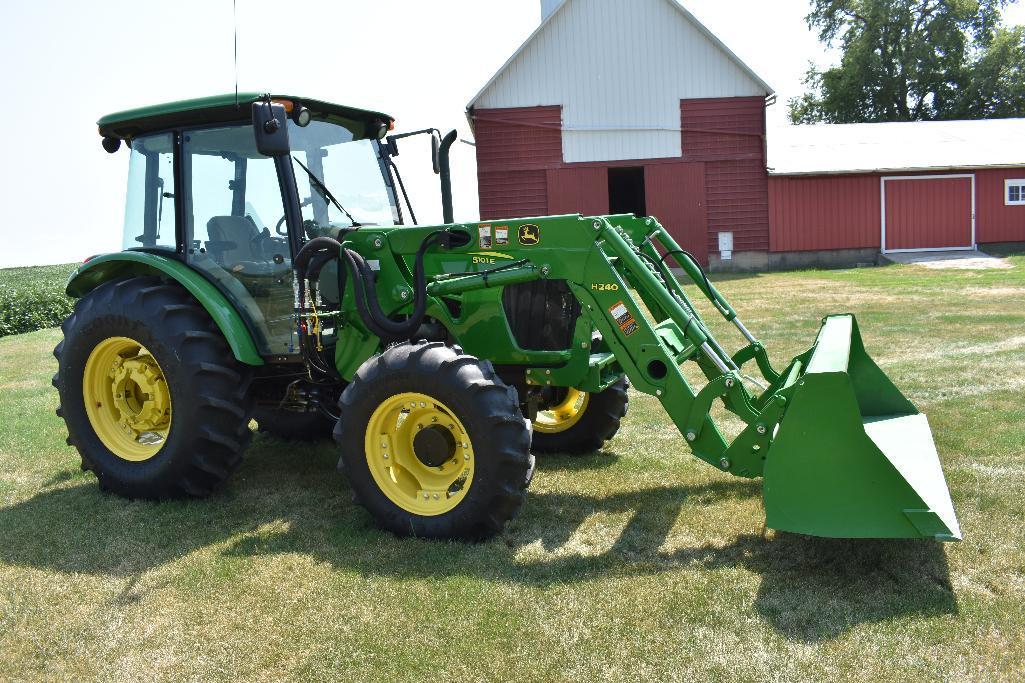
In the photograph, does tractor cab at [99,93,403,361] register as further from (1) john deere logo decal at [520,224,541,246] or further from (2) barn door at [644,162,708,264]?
(2) barn door at [644,162,708,264]

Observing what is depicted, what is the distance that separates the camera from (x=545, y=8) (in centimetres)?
2597

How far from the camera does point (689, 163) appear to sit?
2283cm

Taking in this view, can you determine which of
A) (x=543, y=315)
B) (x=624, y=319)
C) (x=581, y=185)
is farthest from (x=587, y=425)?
(x=581, y=185)

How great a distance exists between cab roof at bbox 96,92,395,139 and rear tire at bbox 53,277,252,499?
100cm

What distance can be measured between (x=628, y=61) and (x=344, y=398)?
19.1 meters

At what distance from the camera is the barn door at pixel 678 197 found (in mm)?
22781

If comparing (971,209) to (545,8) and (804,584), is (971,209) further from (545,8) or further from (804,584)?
(804,584)

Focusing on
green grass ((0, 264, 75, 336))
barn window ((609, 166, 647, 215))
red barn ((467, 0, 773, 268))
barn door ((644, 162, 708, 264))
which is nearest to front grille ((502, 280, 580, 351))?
green grass ((0, 264, 75, 336))

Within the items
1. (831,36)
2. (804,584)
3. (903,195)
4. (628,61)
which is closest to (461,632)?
(804,584)

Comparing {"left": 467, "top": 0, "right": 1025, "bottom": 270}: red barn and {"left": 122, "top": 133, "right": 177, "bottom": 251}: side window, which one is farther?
{"left": 467, "top": 0, "right": 1025, "bottom": 270}: red barn

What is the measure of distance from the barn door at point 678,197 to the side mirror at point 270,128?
18.4m

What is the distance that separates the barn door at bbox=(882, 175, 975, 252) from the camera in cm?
2428

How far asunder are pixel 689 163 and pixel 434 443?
19261 mm

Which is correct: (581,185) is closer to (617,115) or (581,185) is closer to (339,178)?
(617,115)
